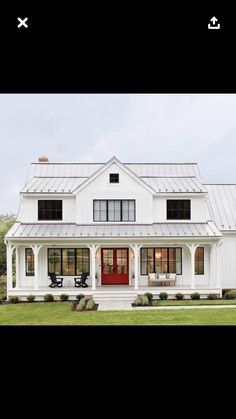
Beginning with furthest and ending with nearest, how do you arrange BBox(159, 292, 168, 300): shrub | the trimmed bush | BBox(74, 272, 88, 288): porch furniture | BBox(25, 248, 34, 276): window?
BBox(25, 248, 34, 276): window, BBox(74, 272, 88, 288): porch furniture, BBox(159, 292, 168, 300): shrub, the trimmed bush

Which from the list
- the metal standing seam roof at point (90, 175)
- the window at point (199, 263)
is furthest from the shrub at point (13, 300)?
the window at point (199, 263)

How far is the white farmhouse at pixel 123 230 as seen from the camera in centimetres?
1576

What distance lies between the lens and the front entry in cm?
1647

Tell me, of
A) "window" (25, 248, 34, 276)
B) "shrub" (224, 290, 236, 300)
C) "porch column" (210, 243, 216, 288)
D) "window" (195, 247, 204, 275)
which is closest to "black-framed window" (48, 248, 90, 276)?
"window" (25, 248, 34, 276)

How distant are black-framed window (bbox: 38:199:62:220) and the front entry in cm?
289

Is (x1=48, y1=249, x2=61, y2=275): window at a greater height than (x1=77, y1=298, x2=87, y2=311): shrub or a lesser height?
greater

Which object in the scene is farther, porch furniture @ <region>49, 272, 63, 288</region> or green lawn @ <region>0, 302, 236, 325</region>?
porch furniture @ <region>49, 272, 63, 288</region>

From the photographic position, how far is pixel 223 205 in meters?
18.2

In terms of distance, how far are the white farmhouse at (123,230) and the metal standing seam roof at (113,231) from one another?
1.8 inches

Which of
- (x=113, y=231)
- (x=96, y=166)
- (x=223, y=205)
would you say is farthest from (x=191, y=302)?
(x=96, y=166)

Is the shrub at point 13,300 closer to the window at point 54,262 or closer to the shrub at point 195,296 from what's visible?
the window at point 54,262

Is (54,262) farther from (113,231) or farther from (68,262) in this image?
(113,231)

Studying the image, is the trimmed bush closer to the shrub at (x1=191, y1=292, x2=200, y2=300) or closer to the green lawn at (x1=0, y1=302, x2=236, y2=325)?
the green lawn at (x1=0, y1=302, x2=236, y2=325)
